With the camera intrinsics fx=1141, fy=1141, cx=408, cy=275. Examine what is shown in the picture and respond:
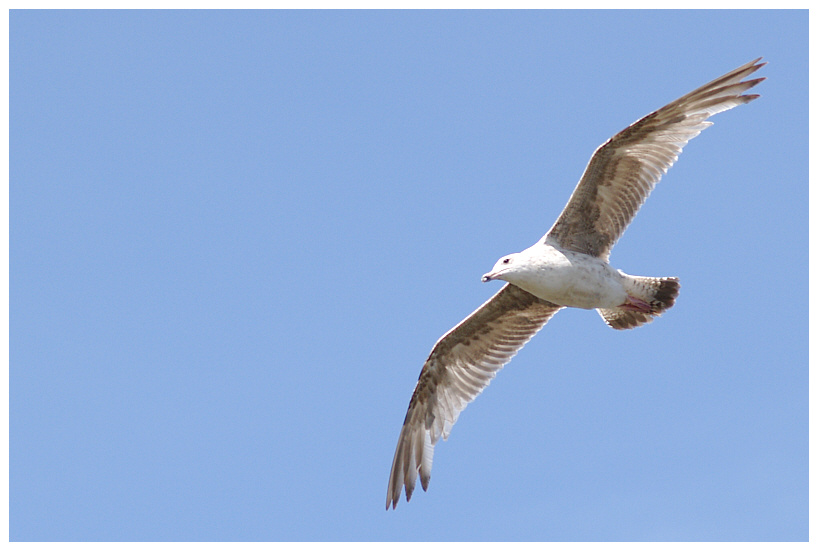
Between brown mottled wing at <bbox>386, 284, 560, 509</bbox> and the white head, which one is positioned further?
brown mottled wing at <bbox>386, 284, 560, 509</bbox>

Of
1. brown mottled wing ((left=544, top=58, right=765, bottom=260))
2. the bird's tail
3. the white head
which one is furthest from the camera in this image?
the bird's tail

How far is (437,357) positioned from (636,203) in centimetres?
336

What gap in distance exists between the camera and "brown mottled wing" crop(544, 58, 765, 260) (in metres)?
13.1

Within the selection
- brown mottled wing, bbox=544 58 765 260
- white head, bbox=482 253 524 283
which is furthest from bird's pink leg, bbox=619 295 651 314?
white head, bbox=482 253 524 283

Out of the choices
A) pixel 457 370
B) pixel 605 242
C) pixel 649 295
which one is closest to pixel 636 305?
pixel 649 295

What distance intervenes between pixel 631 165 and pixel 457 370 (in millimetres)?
3656

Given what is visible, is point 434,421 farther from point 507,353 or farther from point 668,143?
point 668,143

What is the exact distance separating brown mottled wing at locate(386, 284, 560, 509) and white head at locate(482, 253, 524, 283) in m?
1.01

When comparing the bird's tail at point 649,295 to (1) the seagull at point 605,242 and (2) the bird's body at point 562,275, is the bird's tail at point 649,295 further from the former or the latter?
(2) the bird's body at point 562,275

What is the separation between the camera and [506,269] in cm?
1331

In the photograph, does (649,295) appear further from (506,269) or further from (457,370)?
(457,370)

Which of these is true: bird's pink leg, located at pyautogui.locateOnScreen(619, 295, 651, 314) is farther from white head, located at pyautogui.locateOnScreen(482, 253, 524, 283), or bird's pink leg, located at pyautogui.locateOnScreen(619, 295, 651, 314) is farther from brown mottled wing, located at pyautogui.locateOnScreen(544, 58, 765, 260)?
white head, located at pyautogui.locateOnScreen(482, 253, 524, 283)

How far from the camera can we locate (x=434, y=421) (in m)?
15.1

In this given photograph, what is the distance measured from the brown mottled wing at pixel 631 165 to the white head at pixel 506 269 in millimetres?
520
